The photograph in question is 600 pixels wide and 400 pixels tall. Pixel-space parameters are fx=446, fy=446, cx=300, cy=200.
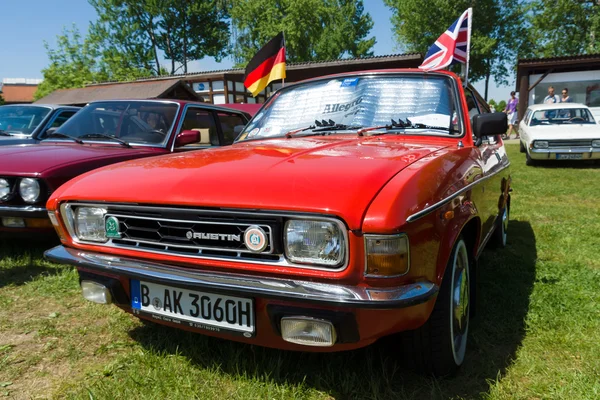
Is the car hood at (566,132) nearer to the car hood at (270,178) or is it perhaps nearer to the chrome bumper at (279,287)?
the car hood at (270,178)

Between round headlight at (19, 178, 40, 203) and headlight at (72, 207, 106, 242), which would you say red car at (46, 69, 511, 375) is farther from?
round headlight at (19, 178, 40, 203)

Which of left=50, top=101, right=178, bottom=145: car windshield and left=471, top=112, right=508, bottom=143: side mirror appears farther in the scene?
left=50, top=101, right=178, bottom=145: car windshield

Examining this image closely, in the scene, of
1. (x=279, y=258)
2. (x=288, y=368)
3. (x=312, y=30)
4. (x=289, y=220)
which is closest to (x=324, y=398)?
(x=288, y=368)

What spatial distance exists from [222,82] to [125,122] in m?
16.3

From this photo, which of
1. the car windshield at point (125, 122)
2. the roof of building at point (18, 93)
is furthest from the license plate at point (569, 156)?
the roof of building at point (18, 93)

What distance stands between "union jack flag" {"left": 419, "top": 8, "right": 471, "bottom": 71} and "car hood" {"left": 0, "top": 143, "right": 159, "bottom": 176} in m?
5.91

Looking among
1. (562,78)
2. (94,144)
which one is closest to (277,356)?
(94,144)

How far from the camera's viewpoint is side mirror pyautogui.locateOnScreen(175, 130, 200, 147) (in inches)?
169

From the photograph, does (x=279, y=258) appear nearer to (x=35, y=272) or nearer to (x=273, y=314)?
(x=273, y=314)

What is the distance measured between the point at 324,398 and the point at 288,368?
28cm

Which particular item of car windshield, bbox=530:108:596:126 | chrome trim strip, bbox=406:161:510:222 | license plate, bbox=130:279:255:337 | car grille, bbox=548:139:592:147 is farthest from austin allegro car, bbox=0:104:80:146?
car windshield, bbox=530:108:596:126

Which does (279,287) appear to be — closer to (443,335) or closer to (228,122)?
(443,335)

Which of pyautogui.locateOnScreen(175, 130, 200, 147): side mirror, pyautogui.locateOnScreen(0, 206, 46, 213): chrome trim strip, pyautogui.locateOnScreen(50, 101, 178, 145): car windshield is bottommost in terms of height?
pyautogui.locateOnScreen(0, 206, 46, 213): chrome trim strip

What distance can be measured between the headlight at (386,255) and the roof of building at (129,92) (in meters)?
15.3
